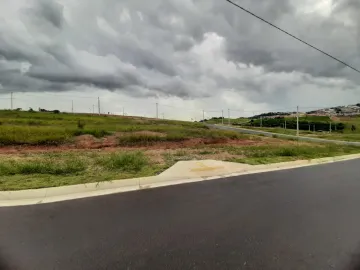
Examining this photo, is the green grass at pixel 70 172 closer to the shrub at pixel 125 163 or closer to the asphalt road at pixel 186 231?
the shrub at pixel 125 163

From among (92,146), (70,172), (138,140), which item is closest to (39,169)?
(70,172)

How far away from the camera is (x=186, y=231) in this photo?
5.35m

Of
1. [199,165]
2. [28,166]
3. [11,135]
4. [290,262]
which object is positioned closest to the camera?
[290,262]

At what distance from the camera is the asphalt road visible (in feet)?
14.0

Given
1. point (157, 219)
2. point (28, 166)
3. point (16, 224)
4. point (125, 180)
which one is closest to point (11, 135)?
point (28, 166)

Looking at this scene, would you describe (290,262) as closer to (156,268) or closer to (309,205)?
(156,268)

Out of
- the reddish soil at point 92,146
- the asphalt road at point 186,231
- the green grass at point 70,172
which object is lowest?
the asphalt road at point 186,231

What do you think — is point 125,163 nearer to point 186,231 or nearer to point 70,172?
point 70,172

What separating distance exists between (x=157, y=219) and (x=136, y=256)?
1.63 meters

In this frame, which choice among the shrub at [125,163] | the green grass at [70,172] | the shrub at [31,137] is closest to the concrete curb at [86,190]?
the green grass at [70,172]

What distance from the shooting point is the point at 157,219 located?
19.5ft

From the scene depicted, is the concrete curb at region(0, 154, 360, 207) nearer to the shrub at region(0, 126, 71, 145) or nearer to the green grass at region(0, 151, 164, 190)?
the green grass at region(0, 151, 164, 190)

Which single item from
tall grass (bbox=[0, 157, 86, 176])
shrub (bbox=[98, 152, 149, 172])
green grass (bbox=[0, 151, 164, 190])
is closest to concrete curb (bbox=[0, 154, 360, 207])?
green grass (bbox=[0, 151, 164, 190])

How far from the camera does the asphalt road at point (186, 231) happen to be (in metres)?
4.28
